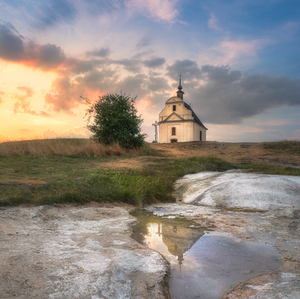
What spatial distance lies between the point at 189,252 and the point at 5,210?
291 centimetres

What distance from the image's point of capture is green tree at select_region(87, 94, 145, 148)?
16016mm

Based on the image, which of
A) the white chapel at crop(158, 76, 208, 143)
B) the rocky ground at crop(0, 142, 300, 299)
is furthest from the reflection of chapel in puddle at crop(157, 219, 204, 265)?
the white chapel at crop(158, 76, 208, 143)

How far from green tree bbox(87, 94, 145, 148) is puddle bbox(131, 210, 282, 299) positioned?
12.3m

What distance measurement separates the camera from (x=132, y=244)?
2975mm

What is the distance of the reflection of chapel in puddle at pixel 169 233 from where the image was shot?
3.09 meters

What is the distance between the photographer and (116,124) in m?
16.1

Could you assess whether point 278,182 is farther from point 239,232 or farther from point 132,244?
point 132,244

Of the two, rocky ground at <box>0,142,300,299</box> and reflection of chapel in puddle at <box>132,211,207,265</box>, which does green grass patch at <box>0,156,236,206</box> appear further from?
reflection of chapel in puddle at <box>132,211,207,265</box>

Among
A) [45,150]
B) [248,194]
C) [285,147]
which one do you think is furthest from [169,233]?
[285,147]

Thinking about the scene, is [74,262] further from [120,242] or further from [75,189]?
[75,189]

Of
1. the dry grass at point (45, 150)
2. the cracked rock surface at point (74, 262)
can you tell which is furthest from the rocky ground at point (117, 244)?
the dry grass at point (45, 150)

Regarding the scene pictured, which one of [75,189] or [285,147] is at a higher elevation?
[285,147]

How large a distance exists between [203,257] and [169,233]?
91 cm

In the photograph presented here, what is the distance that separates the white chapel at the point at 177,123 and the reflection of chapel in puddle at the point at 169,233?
3159 cm
